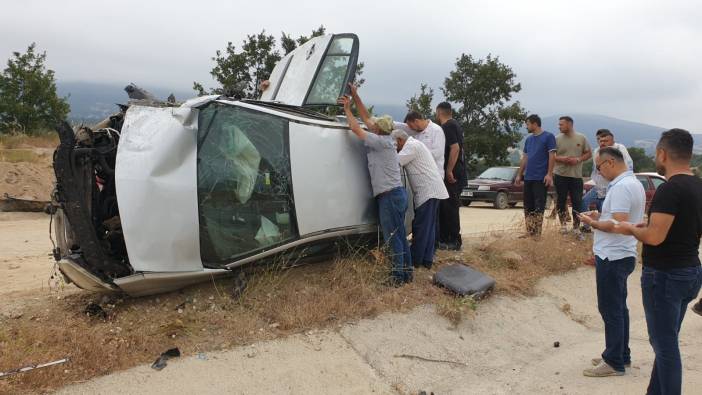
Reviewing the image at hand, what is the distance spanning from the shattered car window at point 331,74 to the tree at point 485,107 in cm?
2130

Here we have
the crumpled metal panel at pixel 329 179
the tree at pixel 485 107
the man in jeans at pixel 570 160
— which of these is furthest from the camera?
the tree at pixel 485 107

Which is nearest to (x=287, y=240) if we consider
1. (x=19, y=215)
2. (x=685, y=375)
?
(x=685, y=375)

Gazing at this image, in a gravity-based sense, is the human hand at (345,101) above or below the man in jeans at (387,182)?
above

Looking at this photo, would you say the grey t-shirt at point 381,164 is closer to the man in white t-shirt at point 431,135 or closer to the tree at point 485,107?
the man in white t-shirt at point 431,135

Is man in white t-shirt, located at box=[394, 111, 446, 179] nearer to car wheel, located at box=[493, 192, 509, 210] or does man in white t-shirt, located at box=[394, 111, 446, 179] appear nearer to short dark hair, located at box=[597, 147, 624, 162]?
short dark hair, located at box=[597, 147, 624, 162]

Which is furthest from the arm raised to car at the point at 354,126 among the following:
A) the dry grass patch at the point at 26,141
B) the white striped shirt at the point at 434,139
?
the dry grass patch at the point at 26,141

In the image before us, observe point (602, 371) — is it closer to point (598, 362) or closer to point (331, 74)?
point (598, 362)

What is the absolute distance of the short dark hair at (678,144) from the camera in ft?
9.73

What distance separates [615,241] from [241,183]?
2810 millimetres

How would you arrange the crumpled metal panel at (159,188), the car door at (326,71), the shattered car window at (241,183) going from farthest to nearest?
the car door at (326,71) < the shattered car window at (241,183) < the crumpled metal panel at (159,188)

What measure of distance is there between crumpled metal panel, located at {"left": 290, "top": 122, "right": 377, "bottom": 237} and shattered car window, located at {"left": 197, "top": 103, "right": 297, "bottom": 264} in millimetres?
104

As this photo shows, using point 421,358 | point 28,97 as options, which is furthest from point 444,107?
point 28,97

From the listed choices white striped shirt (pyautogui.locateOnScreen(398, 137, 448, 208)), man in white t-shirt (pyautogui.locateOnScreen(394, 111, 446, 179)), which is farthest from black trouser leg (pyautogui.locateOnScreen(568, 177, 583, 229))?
white striped shirt (pyautogui.locateOnScreen(398, 137, 448, 208))

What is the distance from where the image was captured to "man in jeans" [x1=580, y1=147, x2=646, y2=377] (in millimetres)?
3525
